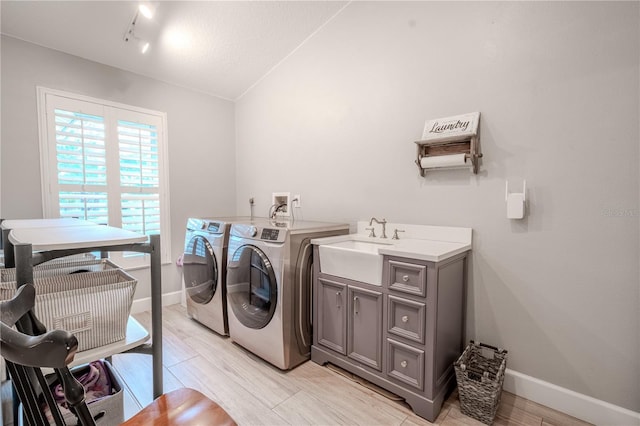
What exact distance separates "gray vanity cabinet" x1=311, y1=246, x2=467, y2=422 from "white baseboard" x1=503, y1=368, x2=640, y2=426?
1.15 ft

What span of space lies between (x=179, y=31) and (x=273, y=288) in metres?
2.31

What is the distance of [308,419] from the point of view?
162cm

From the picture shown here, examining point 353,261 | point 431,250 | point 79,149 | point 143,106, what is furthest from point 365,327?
point 143,106

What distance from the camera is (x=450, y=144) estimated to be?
1970mm

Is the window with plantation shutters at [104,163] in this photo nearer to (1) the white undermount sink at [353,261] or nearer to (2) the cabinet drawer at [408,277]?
(1) the white undermount sink at [353,261]

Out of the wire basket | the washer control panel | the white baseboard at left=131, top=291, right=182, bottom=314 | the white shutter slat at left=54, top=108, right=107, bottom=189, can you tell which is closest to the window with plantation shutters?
the white shutter slat at left=54, top=108, right=107, bottom=189

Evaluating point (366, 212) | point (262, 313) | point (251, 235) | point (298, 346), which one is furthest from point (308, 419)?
point (366, 212)

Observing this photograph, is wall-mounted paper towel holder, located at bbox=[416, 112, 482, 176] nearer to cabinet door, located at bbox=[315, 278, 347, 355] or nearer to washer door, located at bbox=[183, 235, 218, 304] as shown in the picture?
cabinet door, located at bbox=[315, 278, 347, 355]

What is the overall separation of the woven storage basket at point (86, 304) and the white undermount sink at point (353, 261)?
1197 millimetres

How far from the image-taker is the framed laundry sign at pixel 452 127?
1.88m

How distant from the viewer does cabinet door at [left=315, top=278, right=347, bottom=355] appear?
198 cm

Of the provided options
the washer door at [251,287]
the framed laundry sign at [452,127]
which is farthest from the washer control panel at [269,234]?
the framed laundry sign at [452,127]

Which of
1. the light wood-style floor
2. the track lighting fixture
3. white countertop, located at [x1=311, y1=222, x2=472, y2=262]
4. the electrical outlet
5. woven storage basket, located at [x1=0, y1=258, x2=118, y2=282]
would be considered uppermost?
the track lighting fixture

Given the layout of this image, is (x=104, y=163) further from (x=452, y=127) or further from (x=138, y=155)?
(x=452, y=127)
